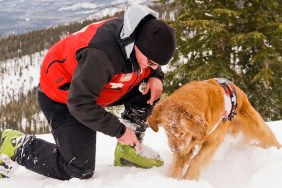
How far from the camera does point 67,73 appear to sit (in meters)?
3.88

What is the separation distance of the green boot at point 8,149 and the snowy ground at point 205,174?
0.46 ft

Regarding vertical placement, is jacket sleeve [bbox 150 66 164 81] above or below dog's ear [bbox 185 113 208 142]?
below

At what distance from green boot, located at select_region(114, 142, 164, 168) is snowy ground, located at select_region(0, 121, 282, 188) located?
11cm

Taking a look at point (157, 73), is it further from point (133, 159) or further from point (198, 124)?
point (198, 124)

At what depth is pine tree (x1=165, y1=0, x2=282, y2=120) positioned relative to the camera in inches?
542

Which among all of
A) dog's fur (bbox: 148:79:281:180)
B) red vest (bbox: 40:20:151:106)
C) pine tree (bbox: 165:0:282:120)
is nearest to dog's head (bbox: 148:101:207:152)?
dog's fur (bbox: 148:79:281:180)

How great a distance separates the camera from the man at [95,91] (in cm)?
348

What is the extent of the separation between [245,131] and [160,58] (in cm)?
200

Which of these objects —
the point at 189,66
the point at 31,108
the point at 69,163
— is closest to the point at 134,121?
the point at 69,163

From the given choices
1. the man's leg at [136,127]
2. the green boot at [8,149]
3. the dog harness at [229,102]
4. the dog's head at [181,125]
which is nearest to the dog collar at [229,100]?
the dog harness at [229,102]

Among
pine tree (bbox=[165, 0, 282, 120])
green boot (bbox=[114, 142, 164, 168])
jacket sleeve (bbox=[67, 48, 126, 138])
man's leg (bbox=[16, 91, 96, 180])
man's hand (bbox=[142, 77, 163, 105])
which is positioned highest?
jacket sleeve (bbox=[67, 48, 126, 138])

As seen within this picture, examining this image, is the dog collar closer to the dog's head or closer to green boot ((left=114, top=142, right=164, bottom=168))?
the dog's head

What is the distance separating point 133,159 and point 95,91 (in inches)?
49.4

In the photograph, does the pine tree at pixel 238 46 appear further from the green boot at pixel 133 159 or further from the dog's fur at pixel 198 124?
the green boot at pixel 133 159
